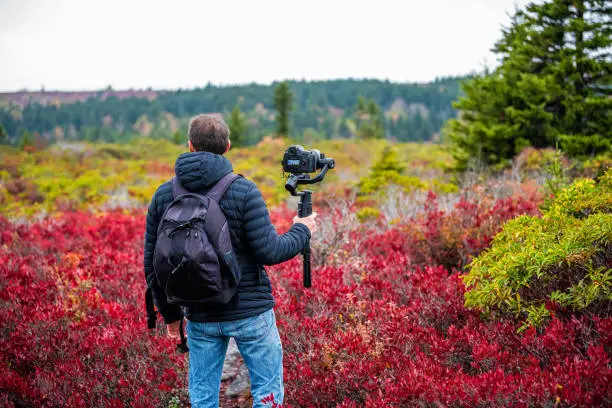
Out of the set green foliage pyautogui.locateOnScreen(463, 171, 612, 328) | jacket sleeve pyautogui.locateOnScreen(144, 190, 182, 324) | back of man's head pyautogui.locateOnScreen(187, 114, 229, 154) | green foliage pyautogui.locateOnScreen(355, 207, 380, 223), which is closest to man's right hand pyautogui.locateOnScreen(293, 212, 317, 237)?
back of man's head pyautogui.locateOnScreen(187, 114, 229, 154)

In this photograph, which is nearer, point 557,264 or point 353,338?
point 557,264

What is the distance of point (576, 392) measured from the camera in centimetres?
220

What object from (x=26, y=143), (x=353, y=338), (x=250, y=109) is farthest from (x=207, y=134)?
(x=250, y=109)

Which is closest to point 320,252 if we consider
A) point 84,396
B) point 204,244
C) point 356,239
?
point 356,239

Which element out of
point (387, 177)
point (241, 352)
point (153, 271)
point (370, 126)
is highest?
point (370, 126)

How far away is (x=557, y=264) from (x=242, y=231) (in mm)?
2426

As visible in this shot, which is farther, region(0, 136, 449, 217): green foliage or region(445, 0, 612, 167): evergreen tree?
region(0, 136, 449, 217): green foliage

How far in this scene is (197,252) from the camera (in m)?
2.11

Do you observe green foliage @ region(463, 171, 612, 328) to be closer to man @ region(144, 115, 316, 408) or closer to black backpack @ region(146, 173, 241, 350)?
man @ region(144, 115, 316, 408)

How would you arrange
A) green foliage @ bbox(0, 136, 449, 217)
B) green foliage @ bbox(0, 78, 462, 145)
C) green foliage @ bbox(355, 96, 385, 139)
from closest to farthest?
green foliage @ bbox(0, 136, 449, 217), green foliage @ bbox(355, 96, 385, 139), green foliage @ bbox(0, 78, 462, 145)

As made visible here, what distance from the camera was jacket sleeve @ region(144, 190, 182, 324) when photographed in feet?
8.12

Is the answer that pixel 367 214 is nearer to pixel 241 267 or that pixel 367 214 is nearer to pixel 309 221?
pixel 309 221

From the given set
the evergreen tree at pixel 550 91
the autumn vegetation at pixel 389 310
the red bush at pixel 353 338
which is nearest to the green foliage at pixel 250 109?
the evergreen tree at pixel 550 91

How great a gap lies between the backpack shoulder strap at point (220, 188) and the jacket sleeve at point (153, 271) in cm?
40
